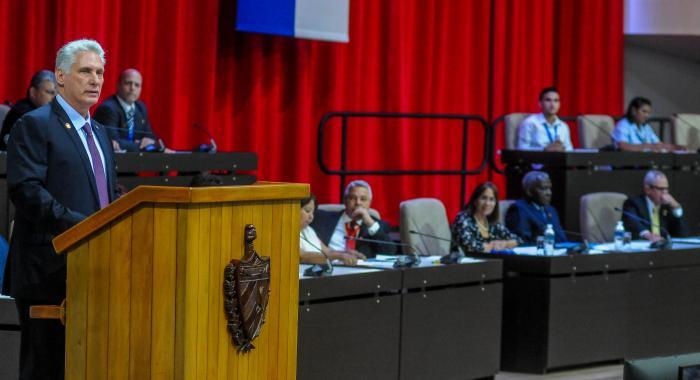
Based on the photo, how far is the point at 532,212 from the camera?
263 inches

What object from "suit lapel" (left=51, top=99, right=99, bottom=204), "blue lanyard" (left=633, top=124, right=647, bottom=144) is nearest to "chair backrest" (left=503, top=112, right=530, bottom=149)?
"blue lanyard" (left=633, top=124, right=647, bottom=144)

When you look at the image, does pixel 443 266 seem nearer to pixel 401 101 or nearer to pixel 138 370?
pixel 138 370

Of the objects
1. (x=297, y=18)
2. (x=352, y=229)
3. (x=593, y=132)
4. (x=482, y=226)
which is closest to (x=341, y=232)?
(x=352, y=229)

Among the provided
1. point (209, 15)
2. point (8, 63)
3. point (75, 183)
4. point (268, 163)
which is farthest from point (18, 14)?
point (75, 183)

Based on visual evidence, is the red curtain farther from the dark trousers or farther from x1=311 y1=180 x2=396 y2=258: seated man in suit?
the dark trousers

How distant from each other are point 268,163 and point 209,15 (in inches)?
46.9

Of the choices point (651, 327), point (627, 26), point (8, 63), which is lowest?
point (651, 327)

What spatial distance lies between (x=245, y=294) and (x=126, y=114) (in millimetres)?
3822

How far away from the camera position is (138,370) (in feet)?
8.06

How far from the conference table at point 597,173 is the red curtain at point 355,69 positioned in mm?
1472

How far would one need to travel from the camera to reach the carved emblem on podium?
2508mm

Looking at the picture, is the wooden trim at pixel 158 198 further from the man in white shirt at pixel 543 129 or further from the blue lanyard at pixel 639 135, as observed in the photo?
the blue lanyard at pixel 639 135

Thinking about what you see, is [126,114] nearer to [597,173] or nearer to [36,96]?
[36,96]

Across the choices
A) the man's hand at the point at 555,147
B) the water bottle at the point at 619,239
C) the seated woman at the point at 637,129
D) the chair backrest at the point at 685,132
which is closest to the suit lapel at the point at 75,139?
the water bottle at the point at 619,239
